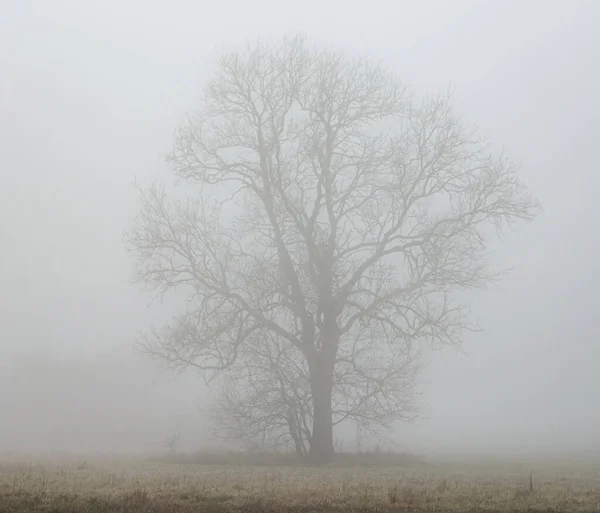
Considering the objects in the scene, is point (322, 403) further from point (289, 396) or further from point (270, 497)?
point (270, 497)

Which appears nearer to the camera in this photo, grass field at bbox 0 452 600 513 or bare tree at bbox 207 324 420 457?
grass field at bbox 0 452 600 513

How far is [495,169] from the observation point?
78.6 feet

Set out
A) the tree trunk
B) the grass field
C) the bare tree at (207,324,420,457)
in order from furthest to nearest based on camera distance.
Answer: the bare tree at (207,324,420,457)
the tree trunk
the grass field

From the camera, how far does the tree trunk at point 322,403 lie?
949 inches

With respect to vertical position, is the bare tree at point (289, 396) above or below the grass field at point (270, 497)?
above

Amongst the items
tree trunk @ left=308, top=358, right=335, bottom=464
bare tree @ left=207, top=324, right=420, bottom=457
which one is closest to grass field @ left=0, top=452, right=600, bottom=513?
tree trunk @ left=308, top=358, right=335, bottom=464

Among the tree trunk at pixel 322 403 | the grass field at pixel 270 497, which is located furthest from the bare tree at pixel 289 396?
the grass field at pixel 270 497

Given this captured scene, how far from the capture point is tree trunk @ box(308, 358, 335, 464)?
79.0ft

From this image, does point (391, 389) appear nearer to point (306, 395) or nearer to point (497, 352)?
point (306, 395)

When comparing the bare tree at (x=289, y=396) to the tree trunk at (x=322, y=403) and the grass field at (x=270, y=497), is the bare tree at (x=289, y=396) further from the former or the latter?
the grass field at (x=270, y=497)

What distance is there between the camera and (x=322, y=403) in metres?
24.2

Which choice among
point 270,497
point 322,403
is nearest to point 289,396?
point 322,403

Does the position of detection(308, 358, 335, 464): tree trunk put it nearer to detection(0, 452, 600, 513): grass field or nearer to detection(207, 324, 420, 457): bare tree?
detection(207, 324, 420, 457): bare tree

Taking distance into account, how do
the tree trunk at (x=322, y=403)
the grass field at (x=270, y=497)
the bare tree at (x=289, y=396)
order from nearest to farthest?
the grass field at (x=270, y=497), the tree trunk at (x=322, y=403), the bare tree at (x=289, y=396)
